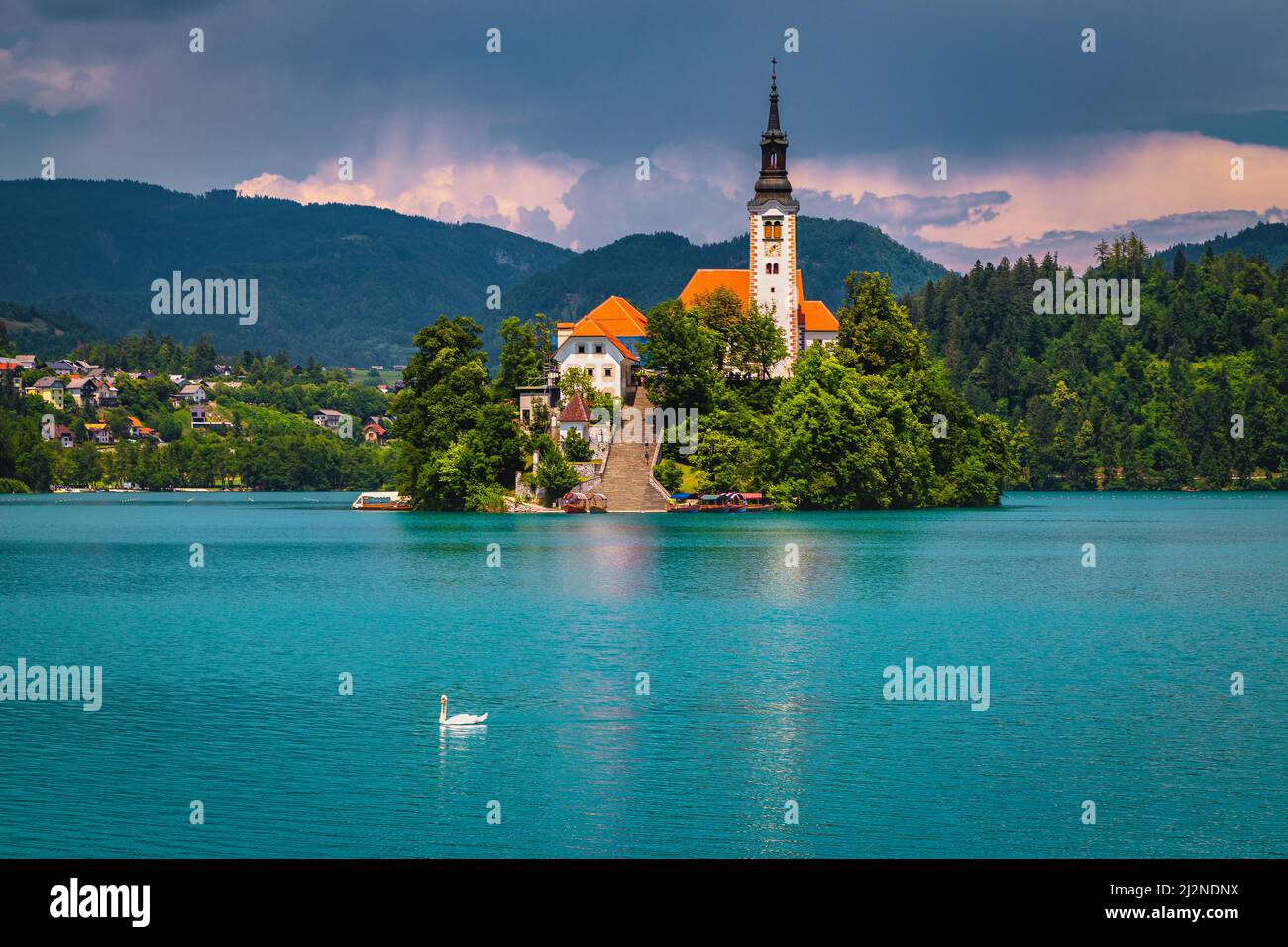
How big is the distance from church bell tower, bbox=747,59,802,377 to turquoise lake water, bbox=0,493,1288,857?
68629mm

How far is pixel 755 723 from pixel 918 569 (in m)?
42.2

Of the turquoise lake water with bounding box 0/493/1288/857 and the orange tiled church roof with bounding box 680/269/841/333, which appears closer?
the turquoise lake water with bounding box 0/493/1288/857

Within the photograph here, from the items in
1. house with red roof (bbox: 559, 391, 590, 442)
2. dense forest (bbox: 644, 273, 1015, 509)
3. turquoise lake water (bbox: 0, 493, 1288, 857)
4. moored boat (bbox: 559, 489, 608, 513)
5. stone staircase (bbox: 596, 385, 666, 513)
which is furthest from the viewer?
house with red roof (bbox: 559, 391, 590, 442)

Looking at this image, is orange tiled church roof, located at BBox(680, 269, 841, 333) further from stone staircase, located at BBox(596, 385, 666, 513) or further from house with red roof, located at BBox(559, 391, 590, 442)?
house with red roof, located at BBox(559, 391, 590, 442)

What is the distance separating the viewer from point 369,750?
31.5 metres

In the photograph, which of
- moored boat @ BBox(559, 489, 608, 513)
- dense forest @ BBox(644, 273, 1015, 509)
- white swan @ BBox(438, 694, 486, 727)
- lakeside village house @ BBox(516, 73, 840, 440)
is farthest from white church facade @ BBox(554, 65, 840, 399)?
white swan @ BBox(438, 694, 486, 727)

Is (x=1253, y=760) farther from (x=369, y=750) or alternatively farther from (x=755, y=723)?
(x=369, y=750)

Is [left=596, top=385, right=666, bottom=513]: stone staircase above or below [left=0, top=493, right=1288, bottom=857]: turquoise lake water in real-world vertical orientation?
above

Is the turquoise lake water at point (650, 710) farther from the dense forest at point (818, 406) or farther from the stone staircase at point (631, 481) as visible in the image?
the stone staircase at point (631, 481)

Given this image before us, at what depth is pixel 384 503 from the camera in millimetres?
156125

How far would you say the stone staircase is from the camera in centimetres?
12875

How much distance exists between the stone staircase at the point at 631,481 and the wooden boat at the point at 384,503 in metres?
25.5

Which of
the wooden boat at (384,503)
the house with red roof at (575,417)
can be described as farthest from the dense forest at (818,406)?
the wooden boat at (384,503)

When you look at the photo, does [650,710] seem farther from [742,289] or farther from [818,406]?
[742,289]
